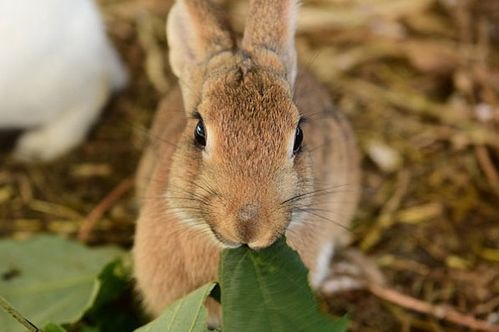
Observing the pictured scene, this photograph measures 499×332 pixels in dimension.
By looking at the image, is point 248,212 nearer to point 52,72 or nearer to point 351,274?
point 351,274

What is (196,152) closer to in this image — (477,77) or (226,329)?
(226,329)

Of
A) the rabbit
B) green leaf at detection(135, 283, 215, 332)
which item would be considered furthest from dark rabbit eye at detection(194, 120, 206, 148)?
the rabbit

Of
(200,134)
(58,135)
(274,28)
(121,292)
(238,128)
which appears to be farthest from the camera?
(58,135)

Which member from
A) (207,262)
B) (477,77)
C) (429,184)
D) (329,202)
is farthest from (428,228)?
(207,262)

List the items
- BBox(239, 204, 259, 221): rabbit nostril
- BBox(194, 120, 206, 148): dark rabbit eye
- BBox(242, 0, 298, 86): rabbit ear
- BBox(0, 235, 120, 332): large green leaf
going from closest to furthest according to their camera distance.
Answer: BBox(239, 204, 259, 221): rabbit nostril
BBox(194, 120, 206, 148): dark rabbit eye
BBox(242, 0, 298, 86): rabbit ear
BBox(0, 235, 120, 332): large green leaf

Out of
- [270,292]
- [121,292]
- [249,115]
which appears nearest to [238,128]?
[249,115]

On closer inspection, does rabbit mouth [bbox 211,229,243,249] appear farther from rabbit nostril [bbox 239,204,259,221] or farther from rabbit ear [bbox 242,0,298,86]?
rabbit ear [bbox 242,0,298,86]

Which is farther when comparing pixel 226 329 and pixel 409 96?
pixel 409 96
